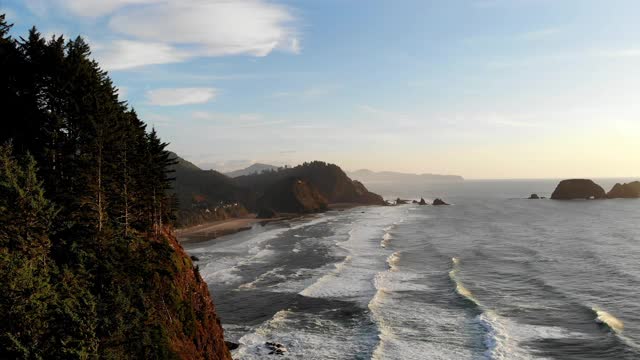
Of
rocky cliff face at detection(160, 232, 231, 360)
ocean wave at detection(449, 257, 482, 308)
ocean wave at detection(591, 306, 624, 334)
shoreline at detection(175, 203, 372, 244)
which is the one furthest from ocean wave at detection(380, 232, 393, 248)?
rocky cliff face at detection(160, 232, 231, 360)

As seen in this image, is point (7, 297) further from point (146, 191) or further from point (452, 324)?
point (452, 324)

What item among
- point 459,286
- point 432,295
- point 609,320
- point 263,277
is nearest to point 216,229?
point 263,277

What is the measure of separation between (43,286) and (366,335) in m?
24.7

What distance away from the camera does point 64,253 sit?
2617 cm

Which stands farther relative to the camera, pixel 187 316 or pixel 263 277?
pixel 263 277

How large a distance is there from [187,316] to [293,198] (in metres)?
146

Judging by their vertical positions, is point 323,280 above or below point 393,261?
below

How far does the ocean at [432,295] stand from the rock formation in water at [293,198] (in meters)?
78.0

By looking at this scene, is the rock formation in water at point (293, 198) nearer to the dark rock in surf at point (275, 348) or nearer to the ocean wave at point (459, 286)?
the ocean wave at point (459, 286)

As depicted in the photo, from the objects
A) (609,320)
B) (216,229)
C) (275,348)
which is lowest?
(609,320)

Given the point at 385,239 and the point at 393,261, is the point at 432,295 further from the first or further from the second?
the point at 385,239

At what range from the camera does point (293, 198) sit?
17600cm

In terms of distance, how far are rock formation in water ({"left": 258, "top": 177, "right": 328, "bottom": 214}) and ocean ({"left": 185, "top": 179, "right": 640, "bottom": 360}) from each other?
78.0m

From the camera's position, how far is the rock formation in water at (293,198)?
568 feet
